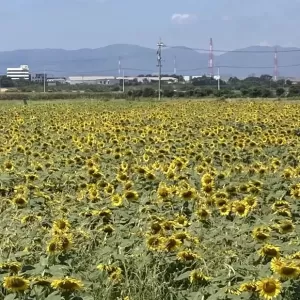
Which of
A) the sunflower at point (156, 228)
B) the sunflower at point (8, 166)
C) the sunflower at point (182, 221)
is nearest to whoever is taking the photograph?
the sunflower at point (156, 228)

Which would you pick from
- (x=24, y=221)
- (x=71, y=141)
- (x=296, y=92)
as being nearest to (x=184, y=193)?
(x=24, y=221)

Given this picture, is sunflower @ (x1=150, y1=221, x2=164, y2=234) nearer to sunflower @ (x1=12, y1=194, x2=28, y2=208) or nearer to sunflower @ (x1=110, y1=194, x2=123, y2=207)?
sunflower @ (x1=110, y1=194, x2=123, y2=207)

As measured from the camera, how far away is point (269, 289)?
2.75m

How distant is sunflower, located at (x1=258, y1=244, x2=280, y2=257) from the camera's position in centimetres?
327

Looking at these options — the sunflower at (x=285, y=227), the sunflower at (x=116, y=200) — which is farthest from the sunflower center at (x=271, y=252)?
the sunflower at (x=116, y=200)

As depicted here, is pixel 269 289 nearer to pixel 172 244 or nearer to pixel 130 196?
pixel 172 244

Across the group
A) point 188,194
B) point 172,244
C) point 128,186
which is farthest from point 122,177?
point 172,244

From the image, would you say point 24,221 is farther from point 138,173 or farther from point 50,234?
point 138,173

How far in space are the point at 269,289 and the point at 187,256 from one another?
0.73 m

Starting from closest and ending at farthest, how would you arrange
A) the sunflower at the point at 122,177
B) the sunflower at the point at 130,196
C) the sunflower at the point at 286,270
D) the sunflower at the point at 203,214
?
the sunflower at the point at 286,270
the sunflower at the point at 203,214
the sunflower at the point at 130,196
the sunflower at the point at 122,177

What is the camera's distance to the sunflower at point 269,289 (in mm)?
2730

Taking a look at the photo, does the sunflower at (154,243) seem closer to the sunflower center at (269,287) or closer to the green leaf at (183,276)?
the green leaf at (183,276)

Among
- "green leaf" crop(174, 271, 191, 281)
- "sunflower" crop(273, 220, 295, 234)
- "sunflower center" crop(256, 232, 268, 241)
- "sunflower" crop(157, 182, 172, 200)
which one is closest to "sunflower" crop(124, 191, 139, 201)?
"sunflower" crop(157, 182, 172, 200)

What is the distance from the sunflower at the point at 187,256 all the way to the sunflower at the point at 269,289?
0.67m
